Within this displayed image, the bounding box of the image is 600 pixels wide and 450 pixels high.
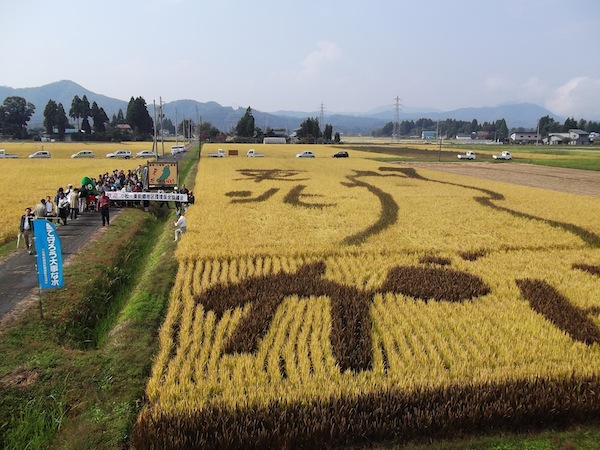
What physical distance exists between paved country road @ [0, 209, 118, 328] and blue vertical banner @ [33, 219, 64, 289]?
1173 mm

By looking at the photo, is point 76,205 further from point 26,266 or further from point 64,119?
point 64,119

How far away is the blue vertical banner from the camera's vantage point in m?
10.7

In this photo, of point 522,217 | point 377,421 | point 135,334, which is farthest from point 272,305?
point 522,217

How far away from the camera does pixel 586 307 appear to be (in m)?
11.7

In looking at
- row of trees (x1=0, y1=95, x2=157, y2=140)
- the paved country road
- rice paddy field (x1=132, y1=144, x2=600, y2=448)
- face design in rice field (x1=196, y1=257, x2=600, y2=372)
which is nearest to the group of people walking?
the paved country road

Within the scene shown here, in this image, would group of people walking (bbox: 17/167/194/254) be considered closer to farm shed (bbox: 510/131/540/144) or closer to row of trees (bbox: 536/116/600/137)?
farm shed (bbox: 510/131/540/144)

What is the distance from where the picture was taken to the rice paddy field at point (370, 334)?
728 centimetres

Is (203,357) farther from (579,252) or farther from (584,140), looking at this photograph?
(584,140)

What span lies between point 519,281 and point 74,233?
17476mm

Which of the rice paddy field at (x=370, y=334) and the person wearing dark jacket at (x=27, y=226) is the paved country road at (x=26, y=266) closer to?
the person wearing dark jacket at (x=27, y=226)

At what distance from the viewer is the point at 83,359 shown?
912 cm

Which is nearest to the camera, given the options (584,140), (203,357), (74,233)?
(203,357)

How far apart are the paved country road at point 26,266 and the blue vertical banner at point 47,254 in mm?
1173

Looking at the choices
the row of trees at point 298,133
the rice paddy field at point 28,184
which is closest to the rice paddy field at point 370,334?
the rice paddy field at point 28,184
